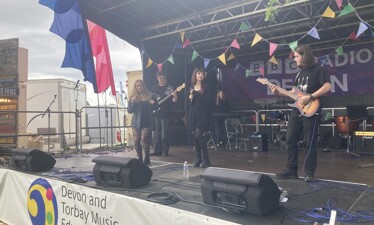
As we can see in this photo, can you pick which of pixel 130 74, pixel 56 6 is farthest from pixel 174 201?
pixel 130 74

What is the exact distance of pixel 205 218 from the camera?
2246 mm

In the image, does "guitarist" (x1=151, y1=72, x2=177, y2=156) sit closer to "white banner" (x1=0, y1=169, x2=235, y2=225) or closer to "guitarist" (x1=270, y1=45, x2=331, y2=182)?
"white banner" (x1=0, y1=169, x2=235, y2=225)

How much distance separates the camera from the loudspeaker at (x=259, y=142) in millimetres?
7855

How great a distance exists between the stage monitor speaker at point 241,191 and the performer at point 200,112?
216cm

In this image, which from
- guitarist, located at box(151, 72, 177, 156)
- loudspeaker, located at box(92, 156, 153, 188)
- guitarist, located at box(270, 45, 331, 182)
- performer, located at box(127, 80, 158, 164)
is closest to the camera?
loudspeaker, located at box(92, 156, 153, 188)

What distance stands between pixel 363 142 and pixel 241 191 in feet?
19.3

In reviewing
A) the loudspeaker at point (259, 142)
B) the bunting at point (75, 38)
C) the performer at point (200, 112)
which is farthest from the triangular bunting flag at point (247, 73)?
the performer at point (200, 112)

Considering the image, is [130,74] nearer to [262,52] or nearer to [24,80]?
[24,80]

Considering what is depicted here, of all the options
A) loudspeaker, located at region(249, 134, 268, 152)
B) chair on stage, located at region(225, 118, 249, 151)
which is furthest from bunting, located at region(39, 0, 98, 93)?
loudspeaker, located at region(249, 134, 268, 152)

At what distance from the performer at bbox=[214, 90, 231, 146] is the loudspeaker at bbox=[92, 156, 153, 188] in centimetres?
560

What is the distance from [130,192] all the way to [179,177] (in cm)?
101

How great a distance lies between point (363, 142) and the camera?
7035 millimetres

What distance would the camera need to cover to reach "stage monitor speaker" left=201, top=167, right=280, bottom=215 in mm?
2398

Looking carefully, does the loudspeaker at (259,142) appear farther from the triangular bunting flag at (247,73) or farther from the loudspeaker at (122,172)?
the loudspeaker at (122,172)
